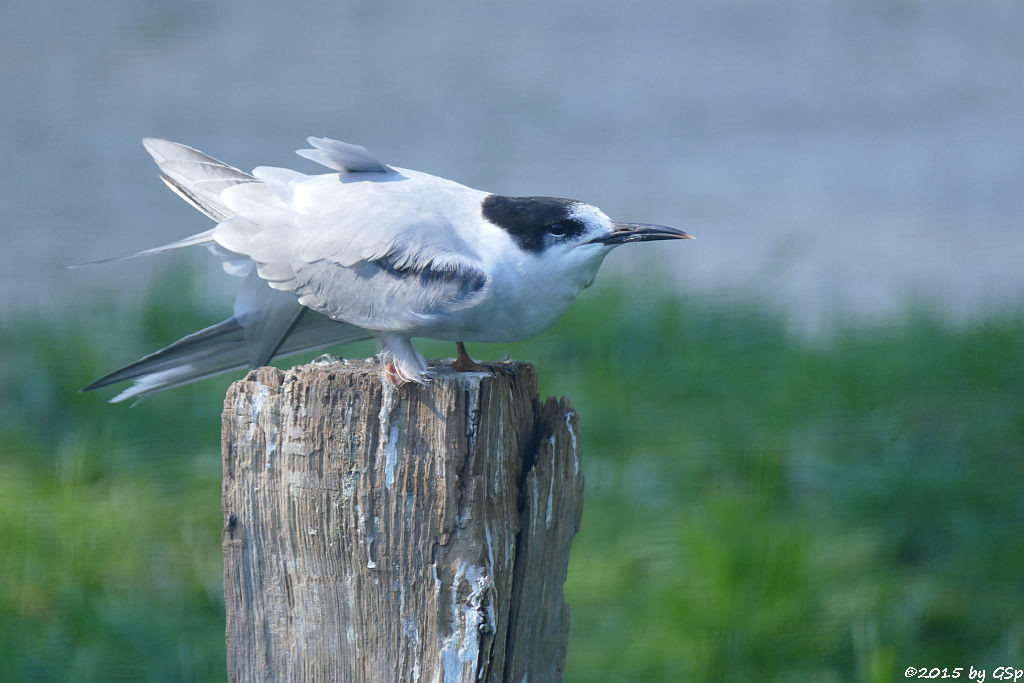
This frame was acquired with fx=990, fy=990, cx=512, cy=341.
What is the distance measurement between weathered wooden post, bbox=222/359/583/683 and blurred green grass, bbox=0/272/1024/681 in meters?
1.16

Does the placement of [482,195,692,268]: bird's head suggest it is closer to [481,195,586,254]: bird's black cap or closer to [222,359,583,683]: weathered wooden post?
[481,195,586,254]: bird's black cap

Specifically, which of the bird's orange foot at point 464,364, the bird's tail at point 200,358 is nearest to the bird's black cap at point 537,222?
the bird's orange foot at point 464,364

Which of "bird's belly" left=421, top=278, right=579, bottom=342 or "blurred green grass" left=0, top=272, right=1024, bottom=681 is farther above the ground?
"bird's belly" left=421, top=278, right=579, bottom=342

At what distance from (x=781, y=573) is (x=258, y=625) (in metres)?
1.79

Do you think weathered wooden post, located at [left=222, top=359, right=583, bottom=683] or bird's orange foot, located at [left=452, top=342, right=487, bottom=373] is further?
bird's orange foot, located at [left=452, top=342, right=487, bottom=373]

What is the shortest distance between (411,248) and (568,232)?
323 mm

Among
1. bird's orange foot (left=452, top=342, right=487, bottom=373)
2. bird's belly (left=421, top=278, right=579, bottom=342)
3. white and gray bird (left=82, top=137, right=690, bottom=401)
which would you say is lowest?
bird's orange foot (left=452, top=342, right=487, bottom=373)

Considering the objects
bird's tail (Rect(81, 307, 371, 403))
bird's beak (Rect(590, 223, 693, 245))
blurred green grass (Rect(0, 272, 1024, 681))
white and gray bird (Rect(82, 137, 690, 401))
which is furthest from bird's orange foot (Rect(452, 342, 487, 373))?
blurred green grass (Rect(0, 272, 1024, 681))

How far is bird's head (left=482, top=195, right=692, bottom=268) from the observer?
2014mm

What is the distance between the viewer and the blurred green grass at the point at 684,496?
2930mm

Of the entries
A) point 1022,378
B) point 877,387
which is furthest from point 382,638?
point 1022,378

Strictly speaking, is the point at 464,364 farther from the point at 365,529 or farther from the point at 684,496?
the point at 684,496

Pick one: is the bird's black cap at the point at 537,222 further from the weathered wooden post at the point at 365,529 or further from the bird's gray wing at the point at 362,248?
the weathered wooden post at the point at 365,529

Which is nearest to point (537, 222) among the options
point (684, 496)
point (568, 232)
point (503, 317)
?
point (568, 232)
